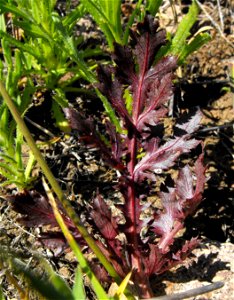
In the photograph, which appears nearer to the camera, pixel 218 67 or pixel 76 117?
pixel 76 117

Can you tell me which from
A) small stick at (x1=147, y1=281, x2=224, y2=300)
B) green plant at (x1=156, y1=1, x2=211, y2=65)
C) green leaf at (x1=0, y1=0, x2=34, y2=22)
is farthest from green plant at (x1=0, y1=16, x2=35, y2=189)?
small stick at (x1=147, y1=281, x2=224, y2=300)

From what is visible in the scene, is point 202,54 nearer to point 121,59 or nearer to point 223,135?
point 223,135

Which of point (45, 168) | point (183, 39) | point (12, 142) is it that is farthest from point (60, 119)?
point (45, 168)

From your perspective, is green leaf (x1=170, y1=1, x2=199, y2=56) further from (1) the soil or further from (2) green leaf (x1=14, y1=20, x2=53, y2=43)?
(2) green leaf (x1=14, y1=20, x2=53, y2=43)

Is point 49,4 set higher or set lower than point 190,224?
higher

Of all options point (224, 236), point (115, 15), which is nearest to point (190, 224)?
point (224, 236)

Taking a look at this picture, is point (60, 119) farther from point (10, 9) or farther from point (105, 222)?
point (105, 222)
